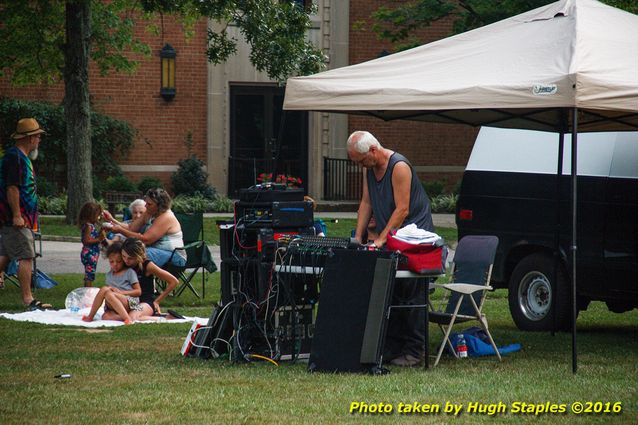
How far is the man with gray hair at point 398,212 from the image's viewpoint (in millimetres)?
9133

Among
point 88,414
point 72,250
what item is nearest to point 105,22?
point 72,250

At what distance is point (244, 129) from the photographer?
92.1 ft

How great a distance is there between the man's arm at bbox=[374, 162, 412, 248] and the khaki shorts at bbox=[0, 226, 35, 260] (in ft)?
14.9

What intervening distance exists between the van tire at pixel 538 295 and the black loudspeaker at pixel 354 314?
10.4 feet

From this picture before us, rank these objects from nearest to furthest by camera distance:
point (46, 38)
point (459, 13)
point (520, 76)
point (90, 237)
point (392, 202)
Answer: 1. point (520, 76)
2. point (392, 202)
3. point (90, 237)
4. point (46, 38)
5. point (459, 13)

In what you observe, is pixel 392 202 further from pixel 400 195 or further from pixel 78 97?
pixel 78 97

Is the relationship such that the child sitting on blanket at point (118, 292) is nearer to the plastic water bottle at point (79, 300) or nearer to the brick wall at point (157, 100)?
the plastic water bottle at point (79, 300)

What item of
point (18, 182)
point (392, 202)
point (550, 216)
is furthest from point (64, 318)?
point (550, 216)

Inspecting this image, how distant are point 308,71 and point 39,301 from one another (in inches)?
269

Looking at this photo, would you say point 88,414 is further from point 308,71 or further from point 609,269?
point 308,71

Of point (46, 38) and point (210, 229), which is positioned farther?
point (210, 229)

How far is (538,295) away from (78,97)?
10.3m

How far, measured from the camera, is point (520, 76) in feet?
29.4

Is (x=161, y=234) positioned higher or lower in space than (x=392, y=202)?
lower
